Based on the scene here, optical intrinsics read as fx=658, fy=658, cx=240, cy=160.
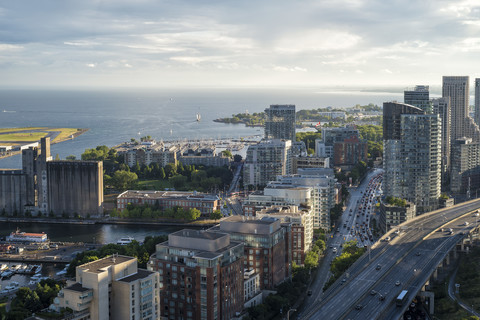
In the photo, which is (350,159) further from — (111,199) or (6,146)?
(6,146)

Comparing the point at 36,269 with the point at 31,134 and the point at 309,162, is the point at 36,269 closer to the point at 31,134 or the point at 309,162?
the point at 309,162

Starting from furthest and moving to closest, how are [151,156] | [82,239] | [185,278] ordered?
[151,156] → [82,239] → [185,278]

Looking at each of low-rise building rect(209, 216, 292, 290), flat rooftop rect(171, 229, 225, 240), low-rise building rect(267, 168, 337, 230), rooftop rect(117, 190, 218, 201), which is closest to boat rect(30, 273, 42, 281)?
low-rise building rect(209, 216, 292, 290)

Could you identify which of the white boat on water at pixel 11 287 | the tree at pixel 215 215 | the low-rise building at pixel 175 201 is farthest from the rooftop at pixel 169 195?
the white boat on water at pixel 11 287

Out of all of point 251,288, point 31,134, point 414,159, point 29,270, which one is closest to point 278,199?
point 251,288

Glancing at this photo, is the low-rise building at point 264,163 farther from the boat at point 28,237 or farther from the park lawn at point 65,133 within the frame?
the park lawn at point 65,133

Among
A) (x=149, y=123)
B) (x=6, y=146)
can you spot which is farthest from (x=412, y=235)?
(x=149, y=123)

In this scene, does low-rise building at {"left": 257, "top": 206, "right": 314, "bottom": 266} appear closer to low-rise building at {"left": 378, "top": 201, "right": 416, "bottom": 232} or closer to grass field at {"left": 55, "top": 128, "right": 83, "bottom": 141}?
low-rise building at {"left": 378, "top": 201, "right": 416, "bottom": 232}
